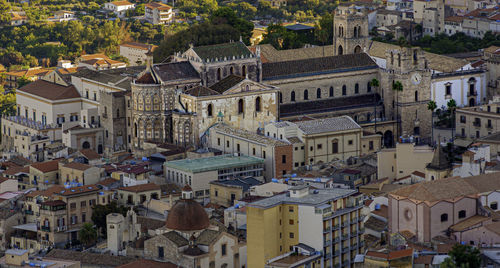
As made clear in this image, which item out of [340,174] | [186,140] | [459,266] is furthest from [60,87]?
[459,266]

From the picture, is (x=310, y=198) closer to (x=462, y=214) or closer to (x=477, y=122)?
(x=462, y=214)

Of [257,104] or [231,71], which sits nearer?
[257,104]

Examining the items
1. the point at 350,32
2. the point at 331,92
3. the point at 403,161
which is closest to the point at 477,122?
the point at 331,92

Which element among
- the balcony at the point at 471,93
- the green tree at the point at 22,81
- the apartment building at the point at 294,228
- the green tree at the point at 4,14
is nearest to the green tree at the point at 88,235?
the apartment building at the point at 294,228

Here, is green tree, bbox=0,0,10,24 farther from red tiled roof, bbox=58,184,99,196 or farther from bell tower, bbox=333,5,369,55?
red tiled roof, bbox=58,184,99,196

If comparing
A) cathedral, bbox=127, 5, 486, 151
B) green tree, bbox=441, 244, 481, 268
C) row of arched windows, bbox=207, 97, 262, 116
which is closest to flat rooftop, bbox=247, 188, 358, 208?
green tree, bbox=441, 244, 481, 268

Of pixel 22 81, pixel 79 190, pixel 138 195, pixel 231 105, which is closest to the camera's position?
pixel 79 190

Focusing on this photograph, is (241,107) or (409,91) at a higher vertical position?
(409,91)
